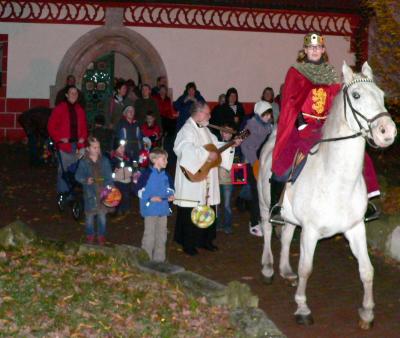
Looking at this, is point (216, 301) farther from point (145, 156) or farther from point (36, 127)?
point (36, 127)

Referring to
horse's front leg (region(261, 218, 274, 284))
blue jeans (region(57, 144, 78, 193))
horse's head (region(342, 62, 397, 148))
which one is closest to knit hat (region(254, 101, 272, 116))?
horse's front leg (region(261, 218, 274, 284))

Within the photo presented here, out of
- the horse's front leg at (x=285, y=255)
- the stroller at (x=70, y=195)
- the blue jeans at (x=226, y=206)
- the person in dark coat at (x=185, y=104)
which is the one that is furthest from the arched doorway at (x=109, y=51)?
the horse's front leg at (x=285, y=255)

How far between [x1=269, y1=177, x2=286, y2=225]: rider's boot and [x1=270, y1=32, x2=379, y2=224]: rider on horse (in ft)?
1.34

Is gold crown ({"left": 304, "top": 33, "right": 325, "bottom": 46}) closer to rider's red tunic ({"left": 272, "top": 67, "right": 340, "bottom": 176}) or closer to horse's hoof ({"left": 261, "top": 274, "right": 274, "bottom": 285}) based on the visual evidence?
rider's red tunic ({"left": 272, "top": 67, "right": 340, "bottom": 176})

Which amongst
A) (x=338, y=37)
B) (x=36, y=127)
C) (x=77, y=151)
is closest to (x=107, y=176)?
(x=77, y=151)

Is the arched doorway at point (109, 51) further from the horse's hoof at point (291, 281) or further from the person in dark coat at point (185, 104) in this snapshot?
the horse's hoof at point (291, 281)

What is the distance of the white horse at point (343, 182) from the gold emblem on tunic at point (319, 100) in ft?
2.15

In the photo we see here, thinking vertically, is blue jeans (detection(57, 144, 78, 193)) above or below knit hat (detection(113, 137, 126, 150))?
below

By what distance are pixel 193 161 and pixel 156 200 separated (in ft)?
3.63

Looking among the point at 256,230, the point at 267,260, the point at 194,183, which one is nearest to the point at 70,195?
the point at 256,230

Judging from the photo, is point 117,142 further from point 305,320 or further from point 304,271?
point 305,320

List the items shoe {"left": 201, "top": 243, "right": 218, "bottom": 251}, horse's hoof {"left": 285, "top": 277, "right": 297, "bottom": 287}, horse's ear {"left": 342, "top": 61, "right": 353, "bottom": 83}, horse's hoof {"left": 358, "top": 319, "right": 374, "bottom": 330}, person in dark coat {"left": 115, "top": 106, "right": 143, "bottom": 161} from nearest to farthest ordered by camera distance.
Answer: horse's ear {"left": 342, "top": 61, "right": 353, "bottom": 83} → horse's hoof {"left": 358, "top": 319, "right": 374, "bottom": 330} → horse's hoof {"left": 285, "top": 277, "right": 297, "bottom": 287} → shoe {"left": 201, "top": 243, "right": 218, "bottom": 251} → person in dark coat {"left": 115, "top": 106, "right": 143, "bottom": 161}

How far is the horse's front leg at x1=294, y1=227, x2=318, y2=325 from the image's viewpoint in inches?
401

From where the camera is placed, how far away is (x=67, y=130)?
54.9 feet
